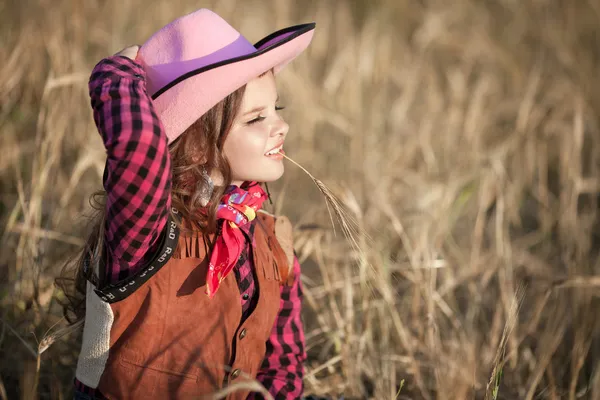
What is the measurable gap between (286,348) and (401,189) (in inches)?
65.2

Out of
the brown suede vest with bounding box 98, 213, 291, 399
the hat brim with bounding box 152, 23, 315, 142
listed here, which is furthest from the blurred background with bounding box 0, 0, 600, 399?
the hat brim with bounding box 152, 23, 315, 142

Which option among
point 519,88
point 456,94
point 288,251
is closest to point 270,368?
point 288,251

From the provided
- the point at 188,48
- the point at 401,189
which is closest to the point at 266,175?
the point at 188,48

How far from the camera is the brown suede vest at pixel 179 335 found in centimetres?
143

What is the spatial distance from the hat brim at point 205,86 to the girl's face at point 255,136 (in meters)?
0.06

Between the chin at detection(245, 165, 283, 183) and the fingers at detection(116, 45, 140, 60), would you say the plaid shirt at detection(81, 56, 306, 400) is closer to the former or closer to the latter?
the fingers at detection(116, 45, 140, 60)

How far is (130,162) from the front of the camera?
4.12 feet

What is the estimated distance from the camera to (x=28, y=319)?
1.98 metres

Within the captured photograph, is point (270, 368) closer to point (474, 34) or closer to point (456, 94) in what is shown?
point (456, 94)

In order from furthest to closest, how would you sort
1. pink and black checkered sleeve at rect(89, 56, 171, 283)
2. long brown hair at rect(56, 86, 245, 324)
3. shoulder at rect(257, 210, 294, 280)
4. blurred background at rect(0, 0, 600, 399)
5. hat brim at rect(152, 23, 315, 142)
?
blurred background at rect(0, 0, 600, 399), shoulder at rect(257, 210, 294, 280), long brown hair at rect(56, 86, 245, 324), hat brim at rect(152, 23, 315, 142), pink and black checkered sleeve at rect(89, 56, 171, 283)

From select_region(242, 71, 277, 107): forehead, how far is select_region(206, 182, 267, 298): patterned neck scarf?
0.20m

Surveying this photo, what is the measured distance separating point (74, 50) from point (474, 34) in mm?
2590

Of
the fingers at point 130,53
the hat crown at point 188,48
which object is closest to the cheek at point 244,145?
the hat crown at point 188,48

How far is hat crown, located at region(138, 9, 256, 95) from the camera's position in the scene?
1.44 metres
